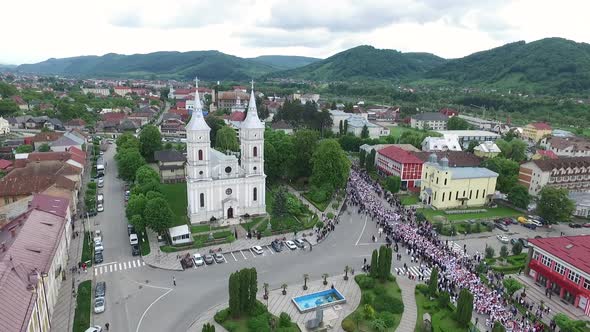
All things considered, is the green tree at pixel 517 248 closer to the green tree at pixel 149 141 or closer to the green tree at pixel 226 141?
the green tree at pixel 226 141

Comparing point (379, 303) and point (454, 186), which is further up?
point (454, 186)

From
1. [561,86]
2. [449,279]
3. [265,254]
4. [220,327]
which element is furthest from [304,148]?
[561,86]

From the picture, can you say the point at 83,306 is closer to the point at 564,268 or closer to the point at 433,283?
the point at 433,283

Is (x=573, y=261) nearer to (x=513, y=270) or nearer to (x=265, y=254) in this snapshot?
(x=513, y=270)

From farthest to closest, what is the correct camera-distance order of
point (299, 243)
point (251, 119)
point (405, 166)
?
point (405, 166)
point (251, 119)
point (299, 243)

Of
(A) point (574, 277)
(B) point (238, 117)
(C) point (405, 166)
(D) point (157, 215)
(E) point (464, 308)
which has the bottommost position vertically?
(E) point (464, 308)

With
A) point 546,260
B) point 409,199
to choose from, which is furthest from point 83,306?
point 409,199

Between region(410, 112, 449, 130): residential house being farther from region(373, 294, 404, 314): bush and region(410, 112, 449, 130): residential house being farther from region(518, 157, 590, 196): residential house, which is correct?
region(373, 294, 404, 314): bush
